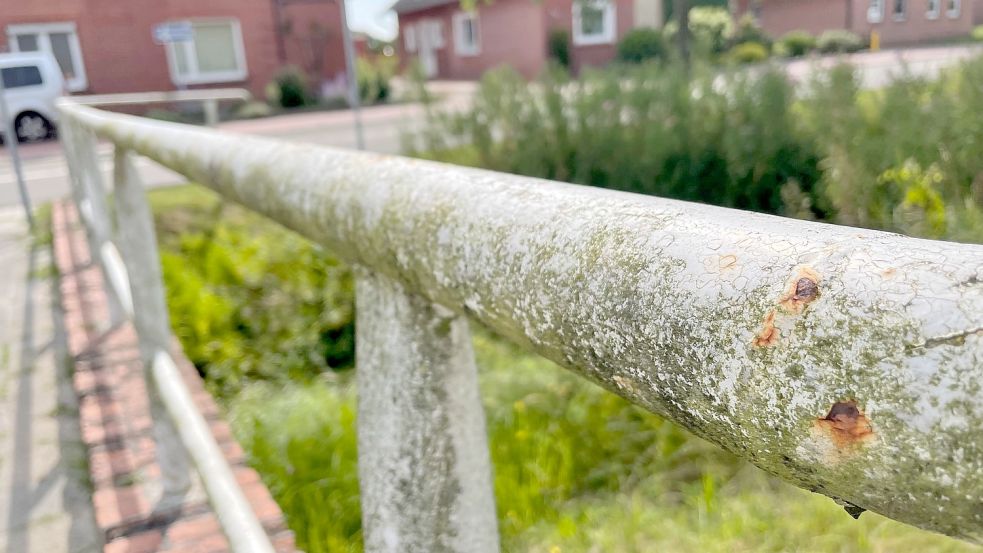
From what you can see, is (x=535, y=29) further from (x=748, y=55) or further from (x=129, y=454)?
(x=129, y=454)

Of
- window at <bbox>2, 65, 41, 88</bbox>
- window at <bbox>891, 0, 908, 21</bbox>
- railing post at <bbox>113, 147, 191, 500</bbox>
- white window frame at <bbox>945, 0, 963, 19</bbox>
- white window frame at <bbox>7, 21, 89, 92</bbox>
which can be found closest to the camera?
railing post at <bbox>113, 147, 191, 500</bbox>

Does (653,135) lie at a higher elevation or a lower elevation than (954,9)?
lower

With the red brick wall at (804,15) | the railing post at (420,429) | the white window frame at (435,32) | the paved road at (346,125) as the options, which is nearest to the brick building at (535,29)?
the white window frame at (435,32)

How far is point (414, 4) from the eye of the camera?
3409cm

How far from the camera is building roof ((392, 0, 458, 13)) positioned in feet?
105

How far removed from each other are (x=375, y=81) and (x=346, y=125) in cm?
548

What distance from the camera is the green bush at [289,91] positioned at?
21875 mm

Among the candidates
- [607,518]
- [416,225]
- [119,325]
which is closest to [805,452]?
[416,225]

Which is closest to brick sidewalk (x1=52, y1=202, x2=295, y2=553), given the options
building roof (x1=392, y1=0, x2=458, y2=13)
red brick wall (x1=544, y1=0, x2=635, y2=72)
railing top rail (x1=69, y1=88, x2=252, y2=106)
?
railing top rail (x1=69, y1=88, x2=252, y2=106)

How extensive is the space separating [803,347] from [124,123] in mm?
1817

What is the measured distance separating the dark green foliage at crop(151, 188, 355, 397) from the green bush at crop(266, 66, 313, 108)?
1681cm

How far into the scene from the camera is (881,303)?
1.02 feet

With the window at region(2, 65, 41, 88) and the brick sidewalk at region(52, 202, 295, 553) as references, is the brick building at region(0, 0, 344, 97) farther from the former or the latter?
the brick sidewalk at region(52, 202, 295, 553)

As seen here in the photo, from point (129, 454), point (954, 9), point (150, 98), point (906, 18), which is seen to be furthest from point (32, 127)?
point (129, 454)
